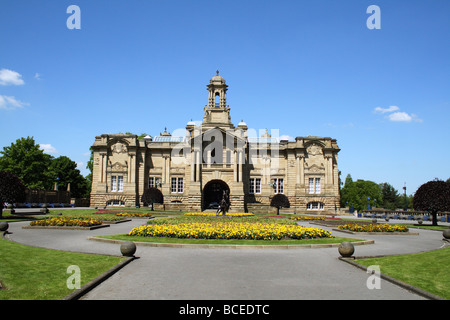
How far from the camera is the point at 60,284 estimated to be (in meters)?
9.66

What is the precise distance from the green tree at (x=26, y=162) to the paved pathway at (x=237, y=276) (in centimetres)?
6063

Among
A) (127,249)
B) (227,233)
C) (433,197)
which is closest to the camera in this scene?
(127,249)

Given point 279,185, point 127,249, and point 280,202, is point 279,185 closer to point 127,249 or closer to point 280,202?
point 280,202

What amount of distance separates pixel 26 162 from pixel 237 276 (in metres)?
71.6

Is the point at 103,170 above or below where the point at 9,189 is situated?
above

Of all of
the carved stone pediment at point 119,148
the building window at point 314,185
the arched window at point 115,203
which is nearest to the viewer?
the arched window at point 115,203

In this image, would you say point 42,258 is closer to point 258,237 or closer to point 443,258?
point 258,237

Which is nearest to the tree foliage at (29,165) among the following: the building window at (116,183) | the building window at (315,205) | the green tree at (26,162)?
the green tree at (26,162)

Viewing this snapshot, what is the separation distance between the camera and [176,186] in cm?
6012

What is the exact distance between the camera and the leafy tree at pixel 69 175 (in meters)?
79.9

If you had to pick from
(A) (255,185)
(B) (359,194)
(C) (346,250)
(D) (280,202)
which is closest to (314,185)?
(A) (255,185)

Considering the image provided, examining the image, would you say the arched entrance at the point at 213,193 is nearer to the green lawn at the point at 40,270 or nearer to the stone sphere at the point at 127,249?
the green lawn at the point at 40,270

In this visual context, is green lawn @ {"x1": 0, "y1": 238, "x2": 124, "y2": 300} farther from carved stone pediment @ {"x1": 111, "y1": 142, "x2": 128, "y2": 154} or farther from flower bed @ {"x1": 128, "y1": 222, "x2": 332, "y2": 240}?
carved stone pediment @ {"x1": 111, "y1": 142, "x2": 128, "y2": 154}

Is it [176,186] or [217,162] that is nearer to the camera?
[217,162]
